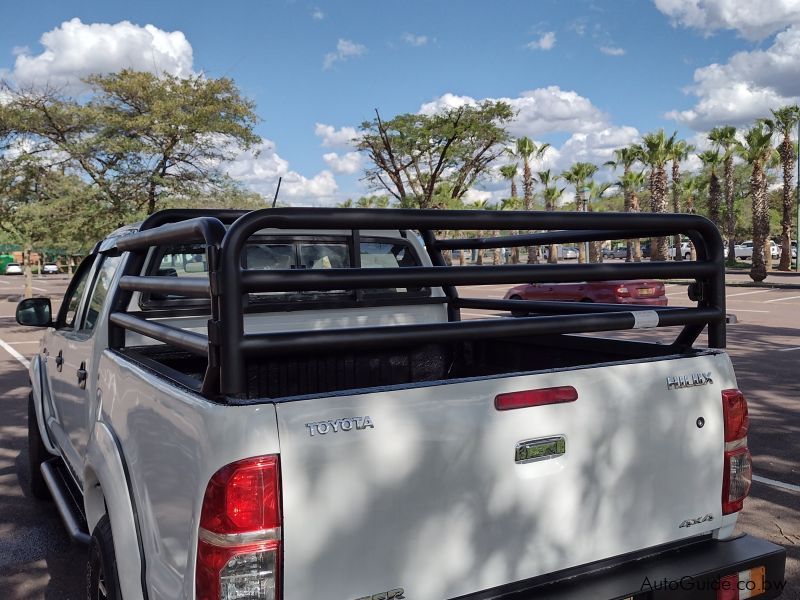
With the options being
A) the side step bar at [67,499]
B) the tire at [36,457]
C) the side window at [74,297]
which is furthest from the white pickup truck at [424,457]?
the tire at [36,457]

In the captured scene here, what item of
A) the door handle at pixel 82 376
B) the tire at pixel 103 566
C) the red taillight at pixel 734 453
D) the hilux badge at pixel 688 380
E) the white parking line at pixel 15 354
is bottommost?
the white parking line at pixel 15 354

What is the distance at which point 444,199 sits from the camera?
3884 cm

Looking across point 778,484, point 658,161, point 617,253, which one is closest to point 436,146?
point 658,161

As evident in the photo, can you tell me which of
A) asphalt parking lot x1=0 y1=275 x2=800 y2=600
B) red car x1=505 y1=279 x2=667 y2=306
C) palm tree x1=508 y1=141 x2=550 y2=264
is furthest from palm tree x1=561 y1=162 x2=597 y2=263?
asphalt parking lot x1=0 y1=275 x2=800 y2=600

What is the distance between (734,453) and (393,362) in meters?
1.70

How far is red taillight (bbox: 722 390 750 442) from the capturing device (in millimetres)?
2502

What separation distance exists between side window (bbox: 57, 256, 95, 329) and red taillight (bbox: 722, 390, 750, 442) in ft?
11.7

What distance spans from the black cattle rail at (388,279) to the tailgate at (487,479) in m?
0.16

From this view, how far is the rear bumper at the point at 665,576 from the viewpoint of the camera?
215 centimetres

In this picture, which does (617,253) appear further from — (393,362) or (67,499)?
(67,499)

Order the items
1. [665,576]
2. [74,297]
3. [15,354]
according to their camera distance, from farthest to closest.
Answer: [15,354], [74,297], [665,576]

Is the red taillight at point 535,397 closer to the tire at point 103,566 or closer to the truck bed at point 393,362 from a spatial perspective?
the truck bed at point 393,362

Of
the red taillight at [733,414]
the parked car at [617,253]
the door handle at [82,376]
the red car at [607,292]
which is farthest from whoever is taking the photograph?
the parked car at [617,253]

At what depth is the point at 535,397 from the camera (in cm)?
214
